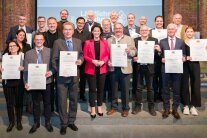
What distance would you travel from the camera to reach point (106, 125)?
222 inches

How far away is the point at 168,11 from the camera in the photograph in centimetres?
988

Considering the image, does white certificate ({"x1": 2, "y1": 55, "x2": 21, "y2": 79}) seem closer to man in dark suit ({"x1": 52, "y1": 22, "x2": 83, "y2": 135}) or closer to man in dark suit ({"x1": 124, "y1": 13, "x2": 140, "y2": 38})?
man in dark suit ({"x1": 52, "y1": 22, "x2": 83, "y2": 135})

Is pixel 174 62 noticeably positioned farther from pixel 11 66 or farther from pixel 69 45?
pixel 11 66

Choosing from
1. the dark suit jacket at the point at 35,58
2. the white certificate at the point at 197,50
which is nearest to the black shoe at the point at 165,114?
the white certificate at the point at 197,50

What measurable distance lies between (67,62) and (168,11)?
5.79 m

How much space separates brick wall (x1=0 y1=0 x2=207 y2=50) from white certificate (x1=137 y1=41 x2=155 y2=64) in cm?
450

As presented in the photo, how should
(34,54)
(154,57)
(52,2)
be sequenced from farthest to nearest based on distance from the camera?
(52,2) < (154,57) < (34,54)

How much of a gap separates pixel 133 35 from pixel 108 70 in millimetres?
1054

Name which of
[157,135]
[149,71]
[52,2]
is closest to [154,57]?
[149,71]

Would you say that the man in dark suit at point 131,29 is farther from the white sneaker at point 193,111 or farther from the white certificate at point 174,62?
the white sneaker at point 193,111

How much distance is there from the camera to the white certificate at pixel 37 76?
16.9 ft

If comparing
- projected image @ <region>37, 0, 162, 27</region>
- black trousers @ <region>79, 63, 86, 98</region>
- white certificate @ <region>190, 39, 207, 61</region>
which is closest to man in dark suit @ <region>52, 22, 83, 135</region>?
black trousers @ <region>79, 63, 86, 98</region>

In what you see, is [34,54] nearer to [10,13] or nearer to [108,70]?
[108,70]

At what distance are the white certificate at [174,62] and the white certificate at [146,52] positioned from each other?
0.28 m
